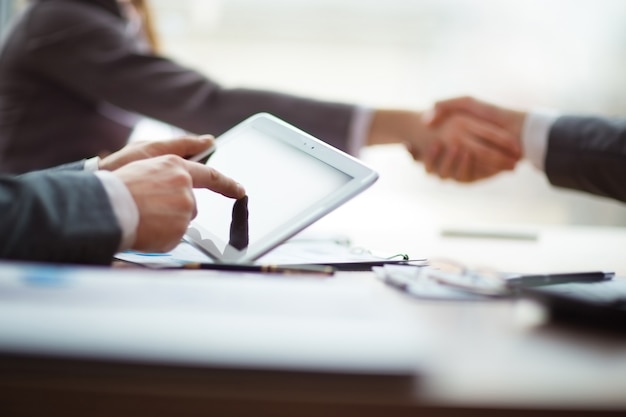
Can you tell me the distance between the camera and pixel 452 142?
1.12 metres

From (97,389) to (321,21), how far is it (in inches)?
62.5

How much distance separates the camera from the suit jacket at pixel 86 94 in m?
1.08

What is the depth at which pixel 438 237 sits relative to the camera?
929 millimetres

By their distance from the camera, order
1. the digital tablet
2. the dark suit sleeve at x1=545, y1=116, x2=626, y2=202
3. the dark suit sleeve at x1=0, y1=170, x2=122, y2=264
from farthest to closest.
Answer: the dark suit sleeve at x1=545, y1=116, x2=626, y2=202
the digital tablet
the dark suit sleeve at x1=0, y1=170, x2=122, y2=264

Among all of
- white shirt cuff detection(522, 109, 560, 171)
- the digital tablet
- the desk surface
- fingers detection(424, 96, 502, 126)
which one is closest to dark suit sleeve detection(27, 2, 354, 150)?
fingers detection(424, 96, 502, 126)

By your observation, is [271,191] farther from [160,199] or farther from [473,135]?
[473,135]

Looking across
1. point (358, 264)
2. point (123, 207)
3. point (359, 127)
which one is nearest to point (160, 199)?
point (123, 207)

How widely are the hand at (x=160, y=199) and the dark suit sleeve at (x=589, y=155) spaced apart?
64cm

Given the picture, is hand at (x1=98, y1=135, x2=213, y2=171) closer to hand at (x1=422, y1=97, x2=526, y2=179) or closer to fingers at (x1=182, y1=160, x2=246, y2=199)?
fingers at (x1=182, y1=160, x2=246, y2=199)

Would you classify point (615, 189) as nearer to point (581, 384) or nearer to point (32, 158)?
point (581, 384)

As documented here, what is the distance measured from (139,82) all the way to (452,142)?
561 mm

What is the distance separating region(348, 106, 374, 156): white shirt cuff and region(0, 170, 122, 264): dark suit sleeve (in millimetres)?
718

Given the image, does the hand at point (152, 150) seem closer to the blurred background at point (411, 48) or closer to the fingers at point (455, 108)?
the fingers at point (455, 108)

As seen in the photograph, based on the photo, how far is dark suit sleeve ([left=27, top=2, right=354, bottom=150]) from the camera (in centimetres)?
109
